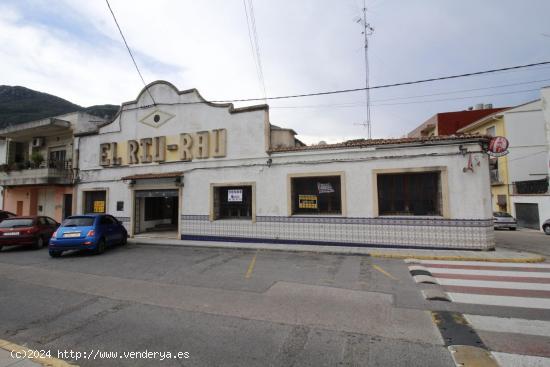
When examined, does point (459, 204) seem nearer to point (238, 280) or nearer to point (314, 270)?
point (314, 270)

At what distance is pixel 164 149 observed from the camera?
1430cm

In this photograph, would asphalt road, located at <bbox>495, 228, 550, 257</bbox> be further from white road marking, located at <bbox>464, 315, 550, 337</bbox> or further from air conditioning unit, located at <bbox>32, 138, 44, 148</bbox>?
air conditioning unit, located at <bbox>32, 138, 44, 148</bbox>

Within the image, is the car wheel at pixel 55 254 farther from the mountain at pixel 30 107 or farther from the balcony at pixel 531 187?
the mountain at pixel 30 107

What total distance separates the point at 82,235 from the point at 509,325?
1196 centimetres

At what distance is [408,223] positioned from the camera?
1032 centimetres

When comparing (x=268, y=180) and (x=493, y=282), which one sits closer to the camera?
(x=493, y=282)

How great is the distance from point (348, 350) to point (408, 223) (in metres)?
7.97

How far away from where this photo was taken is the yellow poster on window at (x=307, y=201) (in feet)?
38.9

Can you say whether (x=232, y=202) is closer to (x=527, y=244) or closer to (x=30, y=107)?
(x=527, y=244)

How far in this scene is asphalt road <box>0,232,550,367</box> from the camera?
134 inches

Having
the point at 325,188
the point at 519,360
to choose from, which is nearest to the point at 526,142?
the point at 325,188

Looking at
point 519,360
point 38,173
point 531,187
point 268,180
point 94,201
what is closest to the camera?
point 519,360

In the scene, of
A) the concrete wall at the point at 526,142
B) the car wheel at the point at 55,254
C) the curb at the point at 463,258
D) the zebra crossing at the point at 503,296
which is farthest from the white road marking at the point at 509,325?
the concrete wall at the point at 526,142

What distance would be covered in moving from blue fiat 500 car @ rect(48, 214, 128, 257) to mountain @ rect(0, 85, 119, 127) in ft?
144
